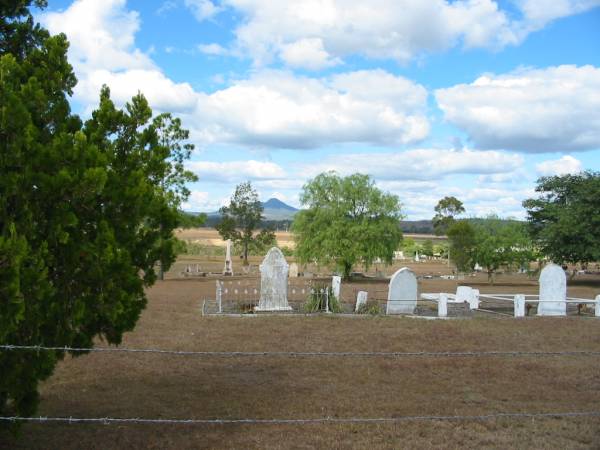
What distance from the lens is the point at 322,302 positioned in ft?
62.0

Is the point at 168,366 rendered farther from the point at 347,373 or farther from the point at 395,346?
the point at 395,346

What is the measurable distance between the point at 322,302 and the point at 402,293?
250 cm

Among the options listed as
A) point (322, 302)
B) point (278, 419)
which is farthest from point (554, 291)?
point (278, 419)

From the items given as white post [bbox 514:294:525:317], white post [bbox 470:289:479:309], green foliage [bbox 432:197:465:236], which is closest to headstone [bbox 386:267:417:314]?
white post [bbox 514:294:525:317]

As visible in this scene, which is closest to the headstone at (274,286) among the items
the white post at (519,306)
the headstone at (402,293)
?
the headstone at (402,293)

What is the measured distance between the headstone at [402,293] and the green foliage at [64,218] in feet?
42.2

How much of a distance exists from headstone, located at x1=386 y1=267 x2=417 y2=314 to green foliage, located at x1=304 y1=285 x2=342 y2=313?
5.32ft

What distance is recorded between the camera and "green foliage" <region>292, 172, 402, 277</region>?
35.9m

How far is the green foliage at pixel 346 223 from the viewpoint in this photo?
35906 mm

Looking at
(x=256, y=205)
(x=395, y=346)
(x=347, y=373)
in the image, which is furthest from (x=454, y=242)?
(x=347, y=373)

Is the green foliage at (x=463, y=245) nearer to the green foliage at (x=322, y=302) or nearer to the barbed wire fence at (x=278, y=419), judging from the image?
the green foliage at (x=322, y=302)

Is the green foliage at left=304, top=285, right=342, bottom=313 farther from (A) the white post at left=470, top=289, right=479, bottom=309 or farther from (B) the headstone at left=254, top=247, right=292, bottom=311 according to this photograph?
(A) the white post at left=470, top=289, right=479, bottom=309

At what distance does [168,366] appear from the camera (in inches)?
425

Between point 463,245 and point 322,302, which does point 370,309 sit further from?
point 463,245
